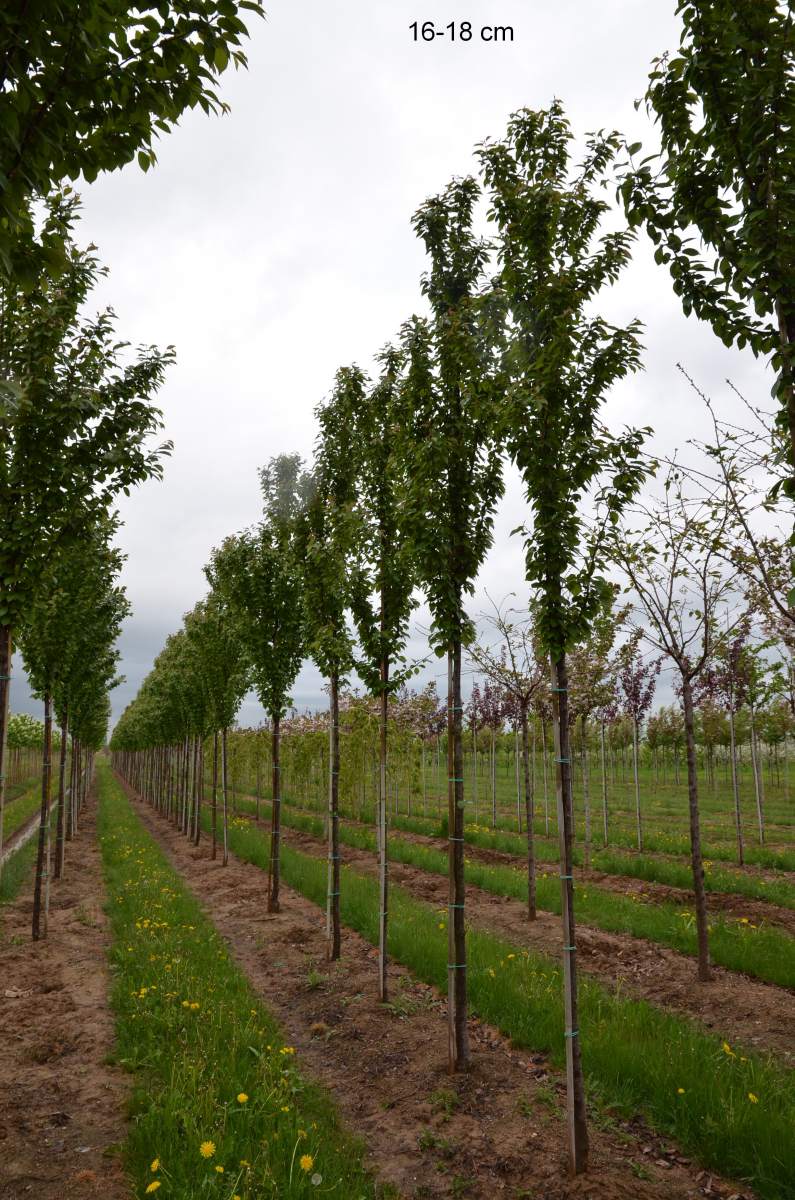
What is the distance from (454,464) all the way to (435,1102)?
6132 mm

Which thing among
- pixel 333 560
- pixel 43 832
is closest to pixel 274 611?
pixel 333 560

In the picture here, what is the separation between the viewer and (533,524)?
5.71 metres

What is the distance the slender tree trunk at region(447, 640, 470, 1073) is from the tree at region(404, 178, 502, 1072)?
0.03ft

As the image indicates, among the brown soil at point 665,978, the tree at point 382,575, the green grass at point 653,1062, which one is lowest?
the brown soil at point 665,978

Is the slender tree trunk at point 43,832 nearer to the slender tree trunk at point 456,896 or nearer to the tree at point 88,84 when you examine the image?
the slender tree trunk at point 456,896

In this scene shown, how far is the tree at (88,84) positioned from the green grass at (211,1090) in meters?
5.64

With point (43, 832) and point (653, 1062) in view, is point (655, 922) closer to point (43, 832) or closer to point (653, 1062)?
point (653, 1062)

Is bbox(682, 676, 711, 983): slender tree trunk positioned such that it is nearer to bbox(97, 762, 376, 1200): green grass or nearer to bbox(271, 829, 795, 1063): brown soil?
bbox(271, 829, 795, 1063): brown soil

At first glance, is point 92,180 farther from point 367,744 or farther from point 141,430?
point 367,744

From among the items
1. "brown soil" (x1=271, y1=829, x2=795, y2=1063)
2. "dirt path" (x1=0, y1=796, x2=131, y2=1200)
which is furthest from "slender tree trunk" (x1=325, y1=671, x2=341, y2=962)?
"dirt path" (x1=0, y1=796, x2=131, y2=1200)

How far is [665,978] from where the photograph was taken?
930 cm

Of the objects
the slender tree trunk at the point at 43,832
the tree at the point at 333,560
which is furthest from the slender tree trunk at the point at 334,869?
the slender tree trunk at the point at 43,832

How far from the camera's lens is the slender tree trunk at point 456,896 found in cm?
659

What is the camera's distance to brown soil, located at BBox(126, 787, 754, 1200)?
4.89m
